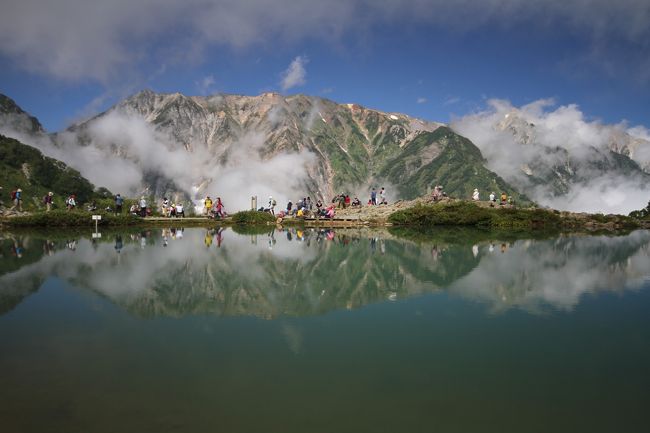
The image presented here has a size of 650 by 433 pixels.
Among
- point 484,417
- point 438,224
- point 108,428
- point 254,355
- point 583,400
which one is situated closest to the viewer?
point 108,428

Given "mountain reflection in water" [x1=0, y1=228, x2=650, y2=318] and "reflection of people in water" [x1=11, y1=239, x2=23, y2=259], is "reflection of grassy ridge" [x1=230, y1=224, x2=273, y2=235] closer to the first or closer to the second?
"mountain reflection in water" [x1=0, y1=228, x2=650, y2=318]

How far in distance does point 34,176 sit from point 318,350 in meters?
68.3

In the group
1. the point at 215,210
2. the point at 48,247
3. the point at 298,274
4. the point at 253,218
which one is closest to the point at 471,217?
the point at 253,218

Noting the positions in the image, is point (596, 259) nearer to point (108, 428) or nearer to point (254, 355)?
point (254, 355)

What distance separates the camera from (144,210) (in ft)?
155

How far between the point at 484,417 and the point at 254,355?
3901 millimetres

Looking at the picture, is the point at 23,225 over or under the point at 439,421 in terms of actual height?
over

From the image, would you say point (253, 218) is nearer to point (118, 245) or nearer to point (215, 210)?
point (215, 210)

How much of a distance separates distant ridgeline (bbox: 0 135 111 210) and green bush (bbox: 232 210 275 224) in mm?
22402

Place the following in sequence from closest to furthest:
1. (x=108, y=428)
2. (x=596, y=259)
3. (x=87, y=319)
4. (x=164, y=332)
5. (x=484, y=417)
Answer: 1. (x=108, y=428)
2. (x=484, y=417)
3. (x=164, y=332)
4. (x=87, y=319)
5. (x=596, y=259)

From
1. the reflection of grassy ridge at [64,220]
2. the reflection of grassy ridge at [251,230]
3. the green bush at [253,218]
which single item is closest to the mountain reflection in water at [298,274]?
the reflection of grassy ridge at [251,230]

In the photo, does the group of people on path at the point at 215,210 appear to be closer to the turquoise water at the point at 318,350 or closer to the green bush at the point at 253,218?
the green bush at the point at 253,218

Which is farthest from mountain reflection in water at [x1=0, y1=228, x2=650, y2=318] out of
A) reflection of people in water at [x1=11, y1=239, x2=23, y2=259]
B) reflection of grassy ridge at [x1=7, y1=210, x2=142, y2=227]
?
reflection of grassy ridge at [x1=7, y1=210, x2=142, y2=227]

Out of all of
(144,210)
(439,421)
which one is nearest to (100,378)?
(439,421)
